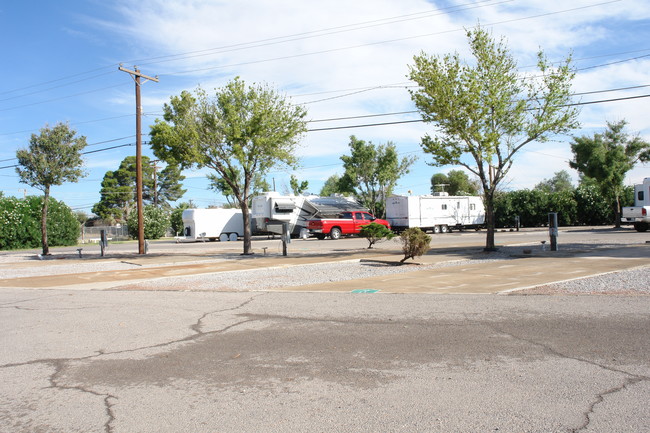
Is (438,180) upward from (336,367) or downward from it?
upward

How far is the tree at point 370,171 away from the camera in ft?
145

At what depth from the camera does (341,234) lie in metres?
33.4

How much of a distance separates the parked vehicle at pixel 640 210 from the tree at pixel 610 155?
3314 millimetres

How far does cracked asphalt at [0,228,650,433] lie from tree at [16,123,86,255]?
56.4 ft

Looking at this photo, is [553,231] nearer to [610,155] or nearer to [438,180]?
[610,155]

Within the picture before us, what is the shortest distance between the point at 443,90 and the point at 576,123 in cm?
480

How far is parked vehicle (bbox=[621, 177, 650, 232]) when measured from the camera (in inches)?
1077

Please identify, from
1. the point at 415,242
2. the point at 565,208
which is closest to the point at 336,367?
the point at 415,242

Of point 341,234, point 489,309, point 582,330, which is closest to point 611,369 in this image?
point 582,330

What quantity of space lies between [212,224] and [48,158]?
14744 mm

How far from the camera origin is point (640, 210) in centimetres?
2736

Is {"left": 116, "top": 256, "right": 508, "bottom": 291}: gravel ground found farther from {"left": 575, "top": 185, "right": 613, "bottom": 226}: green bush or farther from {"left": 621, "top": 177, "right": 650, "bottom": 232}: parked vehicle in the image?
{"left": 575, "top": 185, "right": 613, "bottom": 226}: green bush

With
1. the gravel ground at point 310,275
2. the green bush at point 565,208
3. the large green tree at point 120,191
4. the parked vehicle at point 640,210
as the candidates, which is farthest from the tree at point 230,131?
the large green tree at point 120,191

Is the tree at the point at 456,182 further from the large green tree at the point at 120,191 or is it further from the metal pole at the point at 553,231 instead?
the metal pole at the point at 553,231
